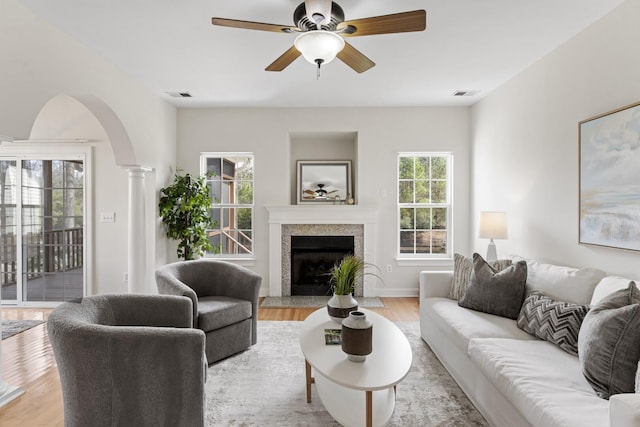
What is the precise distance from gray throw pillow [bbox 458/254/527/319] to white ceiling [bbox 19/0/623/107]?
187cm

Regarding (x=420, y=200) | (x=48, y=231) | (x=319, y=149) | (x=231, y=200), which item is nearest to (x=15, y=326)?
(x=48, y=231)

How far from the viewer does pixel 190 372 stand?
1.64 m

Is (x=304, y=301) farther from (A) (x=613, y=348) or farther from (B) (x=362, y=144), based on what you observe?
(A) (x=613, y=348)

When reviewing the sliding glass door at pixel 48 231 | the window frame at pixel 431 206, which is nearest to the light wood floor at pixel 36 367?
the sliding glass door at pixel 48 231

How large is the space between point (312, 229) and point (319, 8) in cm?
322

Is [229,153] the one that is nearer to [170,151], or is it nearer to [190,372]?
[170,151]

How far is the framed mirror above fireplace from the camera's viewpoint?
5066 mm

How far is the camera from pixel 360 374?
5.76 ft

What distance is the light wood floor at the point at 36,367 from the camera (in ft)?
7.17

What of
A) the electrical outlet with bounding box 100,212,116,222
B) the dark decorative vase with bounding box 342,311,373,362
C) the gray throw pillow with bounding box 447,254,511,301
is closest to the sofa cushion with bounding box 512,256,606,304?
the gray throw pillow with bounding box 447,254,511,301

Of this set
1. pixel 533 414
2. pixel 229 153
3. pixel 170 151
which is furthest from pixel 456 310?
pixel 170 151

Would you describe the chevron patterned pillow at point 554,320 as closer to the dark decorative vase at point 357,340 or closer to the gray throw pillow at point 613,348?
the gray throw pillow at point 613,348

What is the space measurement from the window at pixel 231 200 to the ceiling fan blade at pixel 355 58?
9.49 ft

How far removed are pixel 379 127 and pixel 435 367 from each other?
3.23 m
